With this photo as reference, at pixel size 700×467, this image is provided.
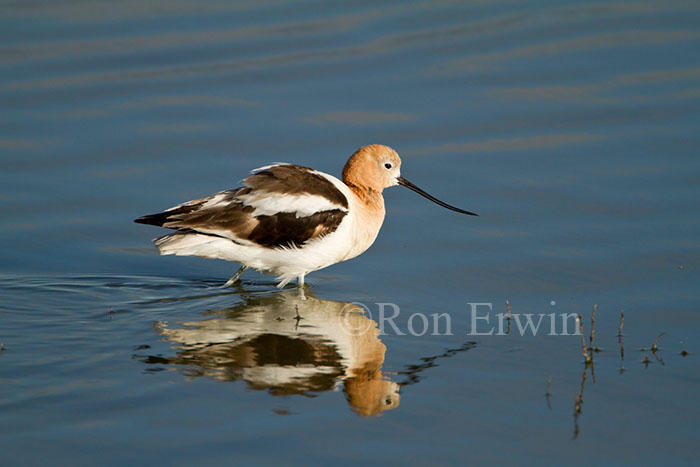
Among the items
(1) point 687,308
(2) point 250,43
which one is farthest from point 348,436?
(2) point 250,43

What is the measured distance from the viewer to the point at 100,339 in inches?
260

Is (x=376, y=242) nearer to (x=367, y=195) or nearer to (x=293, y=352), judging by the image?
(x=367, y=195)

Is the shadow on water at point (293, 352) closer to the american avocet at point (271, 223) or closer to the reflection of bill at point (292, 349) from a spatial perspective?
the reflection of bill at point (292, 349)

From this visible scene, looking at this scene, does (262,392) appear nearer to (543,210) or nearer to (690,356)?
(690,356)

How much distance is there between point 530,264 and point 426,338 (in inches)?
69.9

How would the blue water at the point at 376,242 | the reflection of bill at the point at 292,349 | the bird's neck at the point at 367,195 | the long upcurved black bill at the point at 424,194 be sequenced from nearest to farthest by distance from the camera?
the blue water at the point at 376,242 → the reflection of bill at the point at 292,349 → the bird's neck at the point at 367,195 → the long upcurved black bill at the point at 424,194

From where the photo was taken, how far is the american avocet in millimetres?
7715

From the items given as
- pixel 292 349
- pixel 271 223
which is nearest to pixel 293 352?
pixel 292 349

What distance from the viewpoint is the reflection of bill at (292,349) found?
6035 millimetres

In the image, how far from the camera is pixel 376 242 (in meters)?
9.16

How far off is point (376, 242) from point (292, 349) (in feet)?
8.86

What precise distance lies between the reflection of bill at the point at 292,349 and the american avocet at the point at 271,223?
15.6 inches

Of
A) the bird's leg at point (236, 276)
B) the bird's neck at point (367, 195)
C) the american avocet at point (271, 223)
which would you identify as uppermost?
the bird's neck at point (367, 195)

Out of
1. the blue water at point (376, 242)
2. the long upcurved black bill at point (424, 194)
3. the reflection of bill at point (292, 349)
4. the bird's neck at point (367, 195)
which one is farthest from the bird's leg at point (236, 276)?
the long upcurved black bill at point (424, 194)
